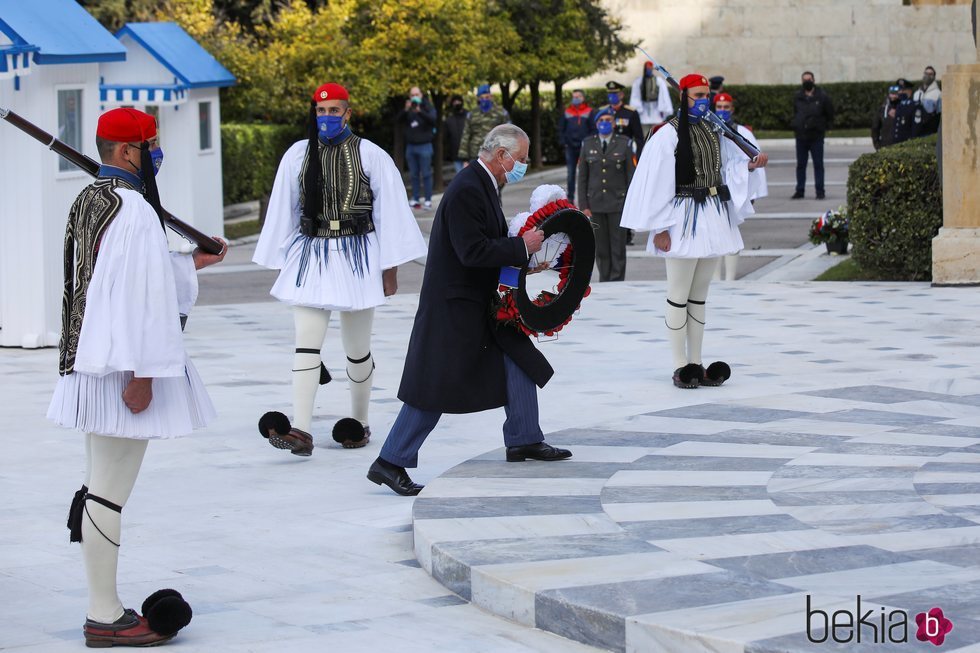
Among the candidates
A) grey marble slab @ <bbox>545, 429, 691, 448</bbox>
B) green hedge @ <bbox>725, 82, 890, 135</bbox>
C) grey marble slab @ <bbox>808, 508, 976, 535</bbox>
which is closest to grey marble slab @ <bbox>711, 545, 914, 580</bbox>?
grey marble slab @ <bbox>808, 508, 976, 535</bbox>

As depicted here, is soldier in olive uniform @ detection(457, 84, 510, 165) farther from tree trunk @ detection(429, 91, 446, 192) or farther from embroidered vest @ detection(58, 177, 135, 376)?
embroidered vest @ detection(58, 177, 135, 376)

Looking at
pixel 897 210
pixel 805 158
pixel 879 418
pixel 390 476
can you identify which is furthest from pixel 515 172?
pixel 805 158

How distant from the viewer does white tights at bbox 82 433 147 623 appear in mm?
5242

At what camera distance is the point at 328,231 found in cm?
828

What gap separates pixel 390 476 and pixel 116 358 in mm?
2352

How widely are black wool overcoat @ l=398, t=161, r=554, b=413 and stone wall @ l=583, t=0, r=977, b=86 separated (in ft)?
118

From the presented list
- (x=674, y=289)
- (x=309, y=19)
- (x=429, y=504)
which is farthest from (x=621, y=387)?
(x=309, y=19)

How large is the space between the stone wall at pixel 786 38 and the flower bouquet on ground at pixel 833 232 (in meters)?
25.0

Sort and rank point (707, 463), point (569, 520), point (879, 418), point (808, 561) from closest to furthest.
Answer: point (808, 561) → point (569, 520) → point (707, 463) → point (879, 418)

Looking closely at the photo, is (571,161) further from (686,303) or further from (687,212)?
(687,212)

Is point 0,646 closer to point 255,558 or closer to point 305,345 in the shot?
point 255,558

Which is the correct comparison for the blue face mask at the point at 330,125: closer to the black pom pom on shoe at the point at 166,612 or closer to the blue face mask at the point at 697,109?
the blue face mask at the point at 697,109

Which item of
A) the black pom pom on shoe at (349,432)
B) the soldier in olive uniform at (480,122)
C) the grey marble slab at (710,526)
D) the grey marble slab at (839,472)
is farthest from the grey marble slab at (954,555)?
the soldier in olive uniform at (480,122)

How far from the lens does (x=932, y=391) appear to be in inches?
366
